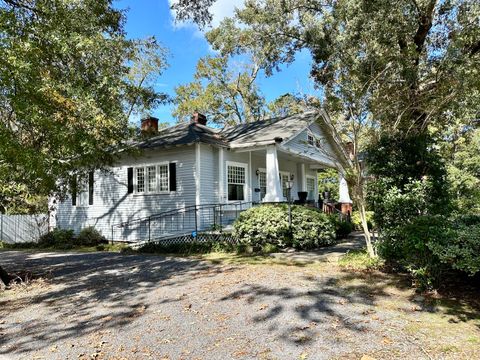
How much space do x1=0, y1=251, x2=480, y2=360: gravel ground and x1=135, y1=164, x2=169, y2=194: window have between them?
23.4 ft

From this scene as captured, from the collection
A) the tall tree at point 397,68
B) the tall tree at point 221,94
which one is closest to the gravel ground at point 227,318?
the tall tree at point 397,68

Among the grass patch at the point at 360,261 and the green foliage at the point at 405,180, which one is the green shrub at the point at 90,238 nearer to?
the grass patch at the point at 360,261

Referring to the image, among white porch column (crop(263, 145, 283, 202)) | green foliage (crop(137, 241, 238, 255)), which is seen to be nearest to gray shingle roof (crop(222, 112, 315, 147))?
white porch column (crop(263, 145, 283, 202))

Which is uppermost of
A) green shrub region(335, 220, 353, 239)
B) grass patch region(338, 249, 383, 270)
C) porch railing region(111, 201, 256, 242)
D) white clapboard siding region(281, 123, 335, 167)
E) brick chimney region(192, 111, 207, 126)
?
brick chimney region(192, 111, 207, 126)

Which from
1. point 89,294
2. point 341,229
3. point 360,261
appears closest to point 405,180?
point 360,261

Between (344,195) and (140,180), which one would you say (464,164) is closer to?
(344,195)

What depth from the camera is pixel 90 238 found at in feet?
51.5

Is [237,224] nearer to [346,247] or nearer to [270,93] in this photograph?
[346,247]

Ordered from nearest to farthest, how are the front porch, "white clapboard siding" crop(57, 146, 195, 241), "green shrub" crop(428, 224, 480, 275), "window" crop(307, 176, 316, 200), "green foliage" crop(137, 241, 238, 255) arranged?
1. "green shrub" crop(428, 224, 480, 275)
2. "green foliage" crop(137, 241, 238, 255)
3. the front porch
4. "white clapboard siding" crop(57, 146, 195, 241)
5. "window" crop(307, 176, 316, 200)

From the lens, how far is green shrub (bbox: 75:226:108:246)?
1560 cm

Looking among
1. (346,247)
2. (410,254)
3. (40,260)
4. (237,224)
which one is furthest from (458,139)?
(40,260)

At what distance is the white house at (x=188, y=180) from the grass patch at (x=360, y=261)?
4724mm

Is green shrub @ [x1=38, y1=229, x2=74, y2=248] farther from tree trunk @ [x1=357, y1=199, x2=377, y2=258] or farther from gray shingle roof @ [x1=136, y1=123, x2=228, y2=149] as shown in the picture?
tree trunk @ [x1=357, y1=199, x2=377, y2=258]

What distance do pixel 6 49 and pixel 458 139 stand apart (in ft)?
96.2
